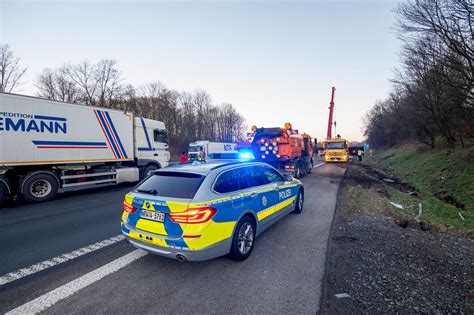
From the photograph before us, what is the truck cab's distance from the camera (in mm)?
21297

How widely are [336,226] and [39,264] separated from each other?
575cm

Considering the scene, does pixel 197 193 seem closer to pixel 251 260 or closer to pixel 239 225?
pixel 239 225

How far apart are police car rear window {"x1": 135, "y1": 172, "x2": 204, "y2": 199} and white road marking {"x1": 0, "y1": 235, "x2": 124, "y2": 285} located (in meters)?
1.53

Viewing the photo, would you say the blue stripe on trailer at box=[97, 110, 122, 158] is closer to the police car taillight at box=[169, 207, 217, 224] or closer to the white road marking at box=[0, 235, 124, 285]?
the white road marking at box=[0, 235, 124, 285]

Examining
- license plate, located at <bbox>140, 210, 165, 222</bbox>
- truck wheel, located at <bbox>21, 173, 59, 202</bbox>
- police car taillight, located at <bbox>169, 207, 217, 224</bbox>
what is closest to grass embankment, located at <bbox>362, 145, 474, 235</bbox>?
police car taillight, located at <bbox>169, 207, 217, 224</bbox>

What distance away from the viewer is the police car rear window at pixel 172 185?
129 inches

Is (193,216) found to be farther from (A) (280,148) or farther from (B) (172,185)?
(A) (280,148)

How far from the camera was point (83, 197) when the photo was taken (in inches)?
331

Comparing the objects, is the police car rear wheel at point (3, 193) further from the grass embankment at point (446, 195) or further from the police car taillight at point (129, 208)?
the grass embankment at point (446, 195)

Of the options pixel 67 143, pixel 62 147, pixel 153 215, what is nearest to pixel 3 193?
pixel 62 147

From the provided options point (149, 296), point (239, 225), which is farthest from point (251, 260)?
point (149, 296)

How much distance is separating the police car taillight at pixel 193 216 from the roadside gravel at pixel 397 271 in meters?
1.76

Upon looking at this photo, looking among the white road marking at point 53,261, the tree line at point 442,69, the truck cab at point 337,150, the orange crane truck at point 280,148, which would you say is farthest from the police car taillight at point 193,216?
the truck cab at point 337,150

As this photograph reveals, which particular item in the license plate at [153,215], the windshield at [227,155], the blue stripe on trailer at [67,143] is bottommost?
the license plate at [153,215]
